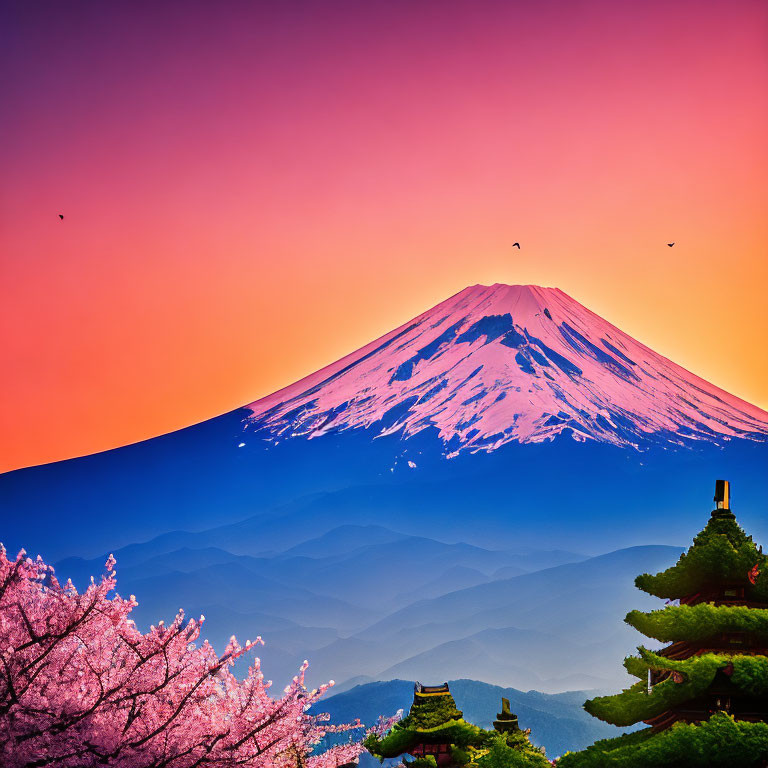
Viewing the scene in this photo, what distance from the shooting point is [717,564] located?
5660mm

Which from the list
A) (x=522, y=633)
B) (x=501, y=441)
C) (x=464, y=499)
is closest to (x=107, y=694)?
(x=522, y=633)

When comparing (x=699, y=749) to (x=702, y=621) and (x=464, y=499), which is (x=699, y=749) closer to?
(x=702, y=621)

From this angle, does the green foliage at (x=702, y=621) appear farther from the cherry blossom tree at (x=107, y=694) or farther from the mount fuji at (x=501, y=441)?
the mount fuji at (x=501, y=441)

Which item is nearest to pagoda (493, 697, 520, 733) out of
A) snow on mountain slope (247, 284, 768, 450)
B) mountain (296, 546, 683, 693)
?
mountain (296, 546, 683, 693)

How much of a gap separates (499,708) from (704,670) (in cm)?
3116

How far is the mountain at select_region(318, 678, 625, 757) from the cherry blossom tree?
30.0 meters

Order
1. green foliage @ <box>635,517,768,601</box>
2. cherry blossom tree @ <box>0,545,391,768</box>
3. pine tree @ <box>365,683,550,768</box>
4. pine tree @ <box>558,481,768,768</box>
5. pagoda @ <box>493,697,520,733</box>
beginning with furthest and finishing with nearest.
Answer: pagoda @ <box>493,697,520,733</box>
pine tree @ <box>365,683,550,768</box>
green foliage @ <box>635,517,768,601</box>
pine tree @ <box>558,481,768,768</box>
cherry blossom tree @ <box>0,545,391,768</box>

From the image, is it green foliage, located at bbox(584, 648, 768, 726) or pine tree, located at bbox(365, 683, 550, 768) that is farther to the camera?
pine tree, located at bbox(365, 683, 550, 768)

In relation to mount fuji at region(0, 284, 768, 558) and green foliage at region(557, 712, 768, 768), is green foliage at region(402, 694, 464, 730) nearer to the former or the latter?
green foliage at region(557, 712, 768, 768)

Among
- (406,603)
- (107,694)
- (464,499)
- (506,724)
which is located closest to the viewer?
(107,694)

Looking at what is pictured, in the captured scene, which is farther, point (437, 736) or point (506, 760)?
point (437, 736)

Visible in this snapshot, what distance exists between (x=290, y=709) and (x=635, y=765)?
2.21 m

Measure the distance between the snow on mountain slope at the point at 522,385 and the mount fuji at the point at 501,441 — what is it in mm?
109

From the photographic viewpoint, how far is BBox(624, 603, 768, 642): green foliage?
530 cm
